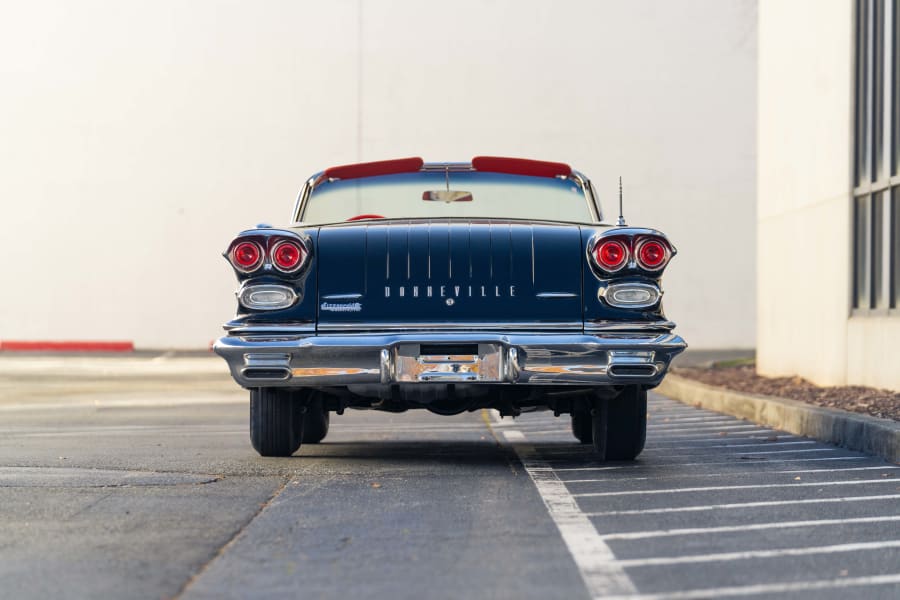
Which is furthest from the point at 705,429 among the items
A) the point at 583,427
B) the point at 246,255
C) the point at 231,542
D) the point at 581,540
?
the point at 231,542

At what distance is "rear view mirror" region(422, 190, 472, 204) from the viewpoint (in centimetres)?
766

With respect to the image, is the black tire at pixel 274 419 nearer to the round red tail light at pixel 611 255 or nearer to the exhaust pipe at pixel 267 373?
the exhaust pipe at pixel 267 373

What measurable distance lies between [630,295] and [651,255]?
212 millimetres

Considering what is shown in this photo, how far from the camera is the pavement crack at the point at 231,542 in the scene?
12.7ft

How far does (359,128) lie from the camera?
91.7ft

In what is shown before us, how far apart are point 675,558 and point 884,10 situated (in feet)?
28.5

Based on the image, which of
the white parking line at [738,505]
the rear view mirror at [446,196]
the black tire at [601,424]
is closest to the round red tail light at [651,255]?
the black tire at [601,424]

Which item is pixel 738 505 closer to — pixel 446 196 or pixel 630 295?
pixel 630 295

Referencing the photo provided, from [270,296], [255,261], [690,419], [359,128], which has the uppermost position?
[359,128]

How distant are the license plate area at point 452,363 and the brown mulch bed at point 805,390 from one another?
10.7 ft

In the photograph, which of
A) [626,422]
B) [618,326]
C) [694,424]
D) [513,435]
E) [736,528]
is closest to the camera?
[736,528]

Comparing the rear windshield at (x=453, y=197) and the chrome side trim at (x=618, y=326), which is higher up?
the rear windshield at (x=453, y=197)

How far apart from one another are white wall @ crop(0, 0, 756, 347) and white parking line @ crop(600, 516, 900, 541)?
2279 centimetres

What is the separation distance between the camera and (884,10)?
464 inches
